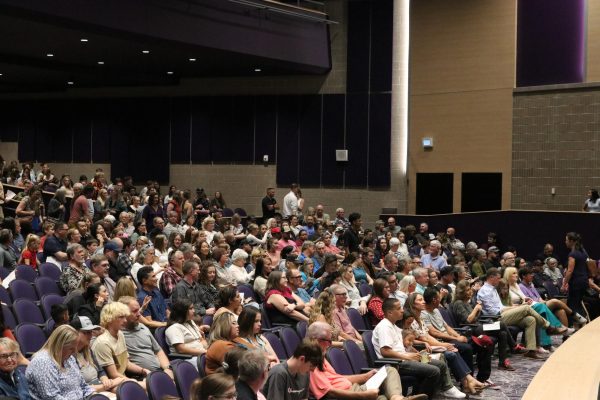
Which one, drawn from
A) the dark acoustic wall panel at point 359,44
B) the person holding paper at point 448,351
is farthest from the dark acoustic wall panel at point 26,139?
the person holding paper at point 448,351

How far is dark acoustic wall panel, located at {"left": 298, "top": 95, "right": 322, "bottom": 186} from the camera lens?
19.2 metres

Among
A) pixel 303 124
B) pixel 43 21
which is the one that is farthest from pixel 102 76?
pixel 43 21

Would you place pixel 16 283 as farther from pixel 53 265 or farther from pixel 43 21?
pixel 43 21

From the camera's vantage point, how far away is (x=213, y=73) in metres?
19.5

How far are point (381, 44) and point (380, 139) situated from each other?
2.04 meters

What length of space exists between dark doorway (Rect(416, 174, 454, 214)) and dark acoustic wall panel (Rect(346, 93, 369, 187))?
125 cm

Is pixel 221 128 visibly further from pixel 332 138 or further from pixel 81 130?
pixel 81 130

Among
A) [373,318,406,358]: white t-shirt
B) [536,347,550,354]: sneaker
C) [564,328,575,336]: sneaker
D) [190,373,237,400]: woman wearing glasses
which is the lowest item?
[536,347,550,354]: sneaker

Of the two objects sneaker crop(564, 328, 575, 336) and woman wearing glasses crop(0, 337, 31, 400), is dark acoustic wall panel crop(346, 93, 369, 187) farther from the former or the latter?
woman wearing glasses crop(0, 337, 31, 400)

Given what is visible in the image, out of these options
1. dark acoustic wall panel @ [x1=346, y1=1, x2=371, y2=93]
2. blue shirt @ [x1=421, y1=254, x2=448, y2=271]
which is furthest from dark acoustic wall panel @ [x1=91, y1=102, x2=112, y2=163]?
blue shirt @ [x1=421, y1=254, x2=448, y2=271]

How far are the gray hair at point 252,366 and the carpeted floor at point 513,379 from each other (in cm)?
380

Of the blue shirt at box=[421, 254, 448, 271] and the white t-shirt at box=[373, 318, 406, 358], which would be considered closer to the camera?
the white t-shirt at box=[373, 318, 406, 358]

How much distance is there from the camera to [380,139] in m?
18.8

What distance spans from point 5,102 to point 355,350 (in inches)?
748
